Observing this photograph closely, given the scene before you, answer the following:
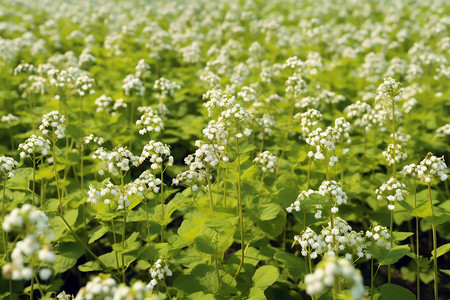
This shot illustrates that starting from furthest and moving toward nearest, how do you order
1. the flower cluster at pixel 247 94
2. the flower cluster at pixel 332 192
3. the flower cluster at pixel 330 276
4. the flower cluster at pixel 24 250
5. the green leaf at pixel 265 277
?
the flower cluster at pixel 247 94 < the green leaf at pixel 265 277 < the flower cluster at pixel 332 192 < the flower cluster at pixel 24 250 < the flower cluster at pixel 330 276

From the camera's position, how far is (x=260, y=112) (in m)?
6.82

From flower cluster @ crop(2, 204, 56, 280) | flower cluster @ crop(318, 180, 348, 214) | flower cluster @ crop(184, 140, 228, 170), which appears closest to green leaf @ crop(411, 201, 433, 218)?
flower cluster @ crop(318, 180, 348, 214)

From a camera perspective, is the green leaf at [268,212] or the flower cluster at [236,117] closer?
the flower cluster at [236,117]

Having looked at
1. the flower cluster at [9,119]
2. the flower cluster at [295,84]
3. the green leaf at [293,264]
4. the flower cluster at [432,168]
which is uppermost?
the flower cluster at [295,84]

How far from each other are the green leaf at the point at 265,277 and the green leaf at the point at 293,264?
0.12 m

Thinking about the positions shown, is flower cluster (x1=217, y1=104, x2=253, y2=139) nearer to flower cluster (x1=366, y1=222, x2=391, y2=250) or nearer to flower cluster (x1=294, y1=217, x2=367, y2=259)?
flower cluster (x1=294, y1=217, x2=367, y2=259)

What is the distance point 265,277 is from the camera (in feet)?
14.1

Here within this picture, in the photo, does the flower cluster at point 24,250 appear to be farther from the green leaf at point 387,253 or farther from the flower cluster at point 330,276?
the green leaf at point 387,253

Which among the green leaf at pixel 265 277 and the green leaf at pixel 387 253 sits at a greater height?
the green leaf at pixel 387 253

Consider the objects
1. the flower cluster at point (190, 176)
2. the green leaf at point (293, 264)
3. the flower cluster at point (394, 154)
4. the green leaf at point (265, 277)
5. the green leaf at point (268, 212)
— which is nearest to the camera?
the green leaf at point (265, 277)

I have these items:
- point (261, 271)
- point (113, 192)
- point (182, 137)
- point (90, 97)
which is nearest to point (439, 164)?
point (261, 271)

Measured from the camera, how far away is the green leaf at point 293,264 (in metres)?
4.31

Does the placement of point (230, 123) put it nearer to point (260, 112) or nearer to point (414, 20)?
point (260, 112)

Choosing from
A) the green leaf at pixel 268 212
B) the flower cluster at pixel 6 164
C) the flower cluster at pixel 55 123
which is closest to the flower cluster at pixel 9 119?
the flower cluster at pixel 55 123
